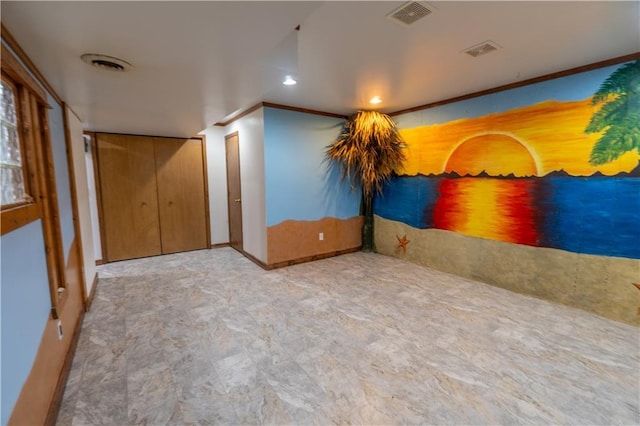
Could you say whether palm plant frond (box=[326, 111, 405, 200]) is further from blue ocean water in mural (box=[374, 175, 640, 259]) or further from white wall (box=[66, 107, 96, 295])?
white wall (box=[66, 107, 96, 295])

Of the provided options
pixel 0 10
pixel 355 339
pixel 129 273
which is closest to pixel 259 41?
pixel 0 10

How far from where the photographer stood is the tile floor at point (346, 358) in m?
1.68

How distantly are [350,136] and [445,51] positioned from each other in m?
2.16

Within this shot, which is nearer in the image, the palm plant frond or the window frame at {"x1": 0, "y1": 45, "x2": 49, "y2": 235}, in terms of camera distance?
the window frame at {"x1": 0, "y1": 45, "x2": 49, "y2": 235}

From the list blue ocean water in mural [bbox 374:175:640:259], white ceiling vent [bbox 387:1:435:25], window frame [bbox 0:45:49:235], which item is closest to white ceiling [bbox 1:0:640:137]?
white ceiling vent [bbox 387:1:435:25]

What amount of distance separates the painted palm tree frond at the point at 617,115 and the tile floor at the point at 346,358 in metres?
1.58


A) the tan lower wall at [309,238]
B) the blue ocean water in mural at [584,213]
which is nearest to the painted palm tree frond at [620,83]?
the blue ocean water in mural at [584,213]

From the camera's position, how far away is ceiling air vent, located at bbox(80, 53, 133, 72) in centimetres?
172

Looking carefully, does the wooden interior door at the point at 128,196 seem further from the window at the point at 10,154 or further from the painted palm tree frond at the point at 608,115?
the painted palm tree frond at the point at 608,115

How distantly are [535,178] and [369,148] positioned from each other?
7.07 ft

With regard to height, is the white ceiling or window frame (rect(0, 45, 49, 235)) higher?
the white ceiling

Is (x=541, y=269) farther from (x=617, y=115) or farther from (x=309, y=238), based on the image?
(x=309, y=238)

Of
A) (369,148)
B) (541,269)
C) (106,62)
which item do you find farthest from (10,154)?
(541,269)

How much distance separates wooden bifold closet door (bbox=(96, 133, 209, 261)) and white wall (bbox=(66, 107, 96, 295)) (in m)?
1.08
